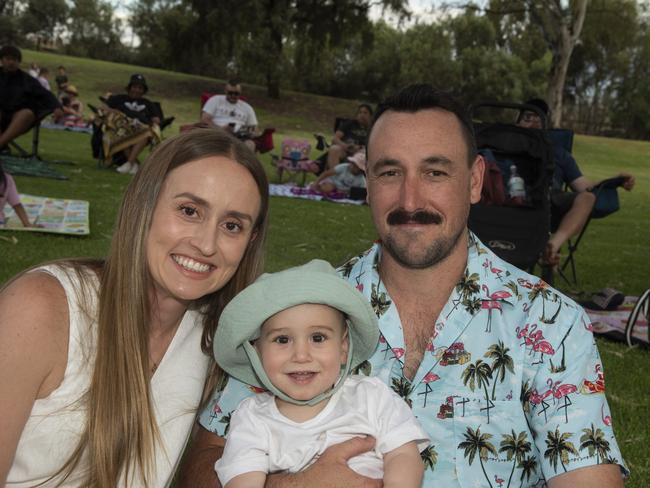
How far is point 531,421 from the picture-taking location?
96.4 inches

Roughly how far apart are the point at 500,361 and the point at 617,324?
189 inches

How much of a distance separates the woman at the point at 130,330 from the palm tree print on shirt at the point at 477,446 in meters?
0.99

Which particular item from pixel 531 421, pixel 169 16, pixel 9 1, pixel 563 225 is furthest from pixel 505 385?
pixel 9 1

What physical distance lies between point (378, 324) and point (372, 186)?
0.57 metres

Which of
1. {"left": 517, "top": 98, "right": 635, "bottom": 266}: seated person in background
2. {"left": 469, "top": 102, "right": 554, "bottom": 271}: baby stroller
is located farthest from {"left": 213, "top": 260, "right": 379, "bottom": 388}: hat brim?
{"left": 517, "top": 98, "right": 635, "bottom": 266}: seated person in background

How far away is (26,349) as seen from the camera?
87.0 inches

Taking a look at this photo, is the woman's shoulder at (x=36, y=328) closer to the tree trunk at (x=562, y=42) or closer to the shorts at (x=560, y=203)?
the shorts at (x=560, y=203)

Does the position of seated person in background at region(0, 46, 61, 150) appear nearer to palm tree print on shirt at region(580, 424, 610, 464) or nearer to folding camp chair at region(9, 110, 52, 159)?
folding camp chair at region(9, 110, 52, 159)

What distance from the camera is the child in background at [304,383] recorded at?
2.47 metres

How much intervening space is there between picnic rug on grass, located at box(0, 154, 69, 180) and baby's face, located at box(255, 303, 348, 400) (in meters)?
11.2

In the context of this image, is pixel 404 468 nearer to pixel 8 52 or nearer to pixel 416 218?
pixel 416 218

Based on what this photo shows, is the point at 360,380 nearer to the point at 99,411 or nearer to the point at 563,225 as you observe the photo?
the point at 99,411

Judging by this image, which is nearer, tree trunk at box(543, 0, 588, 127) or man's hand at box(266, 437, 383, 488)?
man's hand at box(266, 437, 383, 488)

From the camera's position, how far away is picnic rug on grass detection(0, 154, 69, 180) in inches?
505
